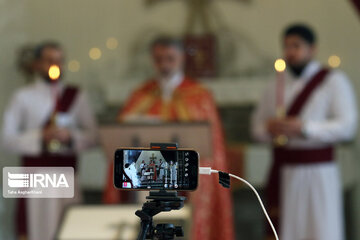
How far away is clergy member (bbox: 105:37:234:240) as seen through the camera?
3098 millimetres

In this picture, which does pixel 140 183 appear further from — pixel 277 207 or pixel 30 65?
pixel 30 65

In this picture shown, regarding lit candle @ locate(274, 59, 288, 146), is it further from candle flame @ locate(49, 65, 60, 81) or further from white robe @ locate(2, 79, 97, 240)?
candle flame @ locate(49, 65, 60, 81)

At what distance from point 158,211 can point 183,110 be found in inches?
81.9

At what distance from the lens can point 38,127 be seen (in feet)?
10.3

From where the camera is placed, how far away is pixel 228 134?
421 cm

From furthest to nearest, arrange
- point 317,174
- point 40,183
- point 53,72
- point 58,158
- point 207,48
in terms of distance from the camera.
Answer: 1. point 207,48
2. point 53,72
3. point 317,174
4. point 58,158
5. point 40,183

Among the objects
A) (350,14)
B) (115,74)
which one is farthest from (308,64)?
(115,74)

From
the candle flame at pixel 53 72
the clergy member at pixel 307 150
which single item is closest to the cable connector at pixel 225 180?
the clergy member at pixel 307 150

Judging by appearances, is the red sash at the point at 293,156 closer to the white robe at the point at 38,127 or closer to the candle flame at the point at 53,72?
the white robe at the point at 38,127

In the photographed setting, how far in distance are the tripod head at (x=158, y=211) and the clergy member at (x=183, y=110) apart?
1.79 metres

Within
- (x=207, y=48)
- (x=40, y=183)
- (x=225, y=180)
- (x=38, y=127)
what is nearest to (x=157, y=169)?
(x=225, y=180)

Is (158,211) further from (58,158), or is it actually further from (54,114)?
(54,114)

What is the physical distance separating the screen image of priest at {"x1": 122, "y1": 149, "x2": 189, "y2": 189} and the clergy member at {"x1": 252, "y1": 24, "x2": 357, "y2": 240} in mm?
1763

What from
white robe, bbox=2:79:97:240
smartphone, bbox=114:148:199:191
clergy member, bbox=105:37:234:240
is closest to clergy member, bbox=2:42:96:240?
white robe, bbox=2:79:97:240
